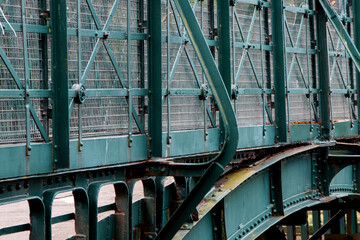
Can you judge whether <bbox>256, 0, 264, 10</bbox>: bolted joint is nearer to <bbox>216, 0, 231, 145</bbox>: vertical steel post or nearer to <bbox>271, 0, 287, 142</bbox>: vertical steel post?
<bbox>271, 0, 287, 142</bbox>: vertical steel post

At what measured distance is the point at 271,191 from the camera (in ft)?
45.1

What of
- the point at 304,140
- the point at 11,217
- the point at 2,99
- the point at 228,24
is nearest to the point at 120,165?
the point at 2,99

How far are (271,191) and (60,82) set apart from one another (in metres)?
6.53

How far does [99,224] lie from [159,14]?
9.56 feet

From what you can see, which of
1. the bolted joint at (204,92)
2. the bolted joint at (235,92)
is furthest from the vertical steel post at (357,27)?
the bolted joint at (204,92)

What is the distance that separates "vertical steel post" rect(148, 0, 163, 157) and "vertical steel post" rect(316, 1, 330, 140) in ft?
21.9

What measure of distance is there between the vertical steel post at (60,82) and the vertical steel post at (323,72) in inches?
343

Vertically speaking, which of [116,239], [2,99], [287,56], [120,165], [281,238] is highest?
[287,56]

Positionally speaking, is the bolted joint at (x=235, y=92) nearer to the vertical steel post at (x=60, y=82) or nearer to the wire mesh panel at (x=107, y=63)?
the wire mesh panel at (x=107, y=63)

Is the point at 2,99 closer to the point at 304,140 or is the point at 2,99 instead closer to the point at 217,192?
the point at 217,192

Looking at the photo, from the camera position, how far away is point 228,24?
11914 millimetres

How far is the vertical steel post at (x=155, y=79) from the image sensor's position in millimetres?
9930

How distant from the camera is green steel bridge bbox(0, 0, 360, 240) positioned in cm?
793

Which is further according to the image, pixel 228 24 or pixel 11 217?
pixel 11 217
